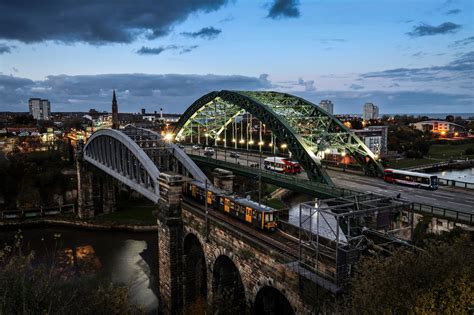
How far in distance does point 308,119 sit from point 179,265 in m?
27.8

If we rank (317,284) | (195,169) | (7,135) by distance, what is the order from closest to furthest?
(317,284) → (195,169) → (7,135)

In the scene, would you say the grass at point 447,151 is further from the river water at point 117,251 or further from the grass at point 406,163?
the river water at point 117,251

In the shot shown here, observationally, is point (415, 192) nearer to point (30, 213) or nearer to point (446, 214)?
point (446, 214)

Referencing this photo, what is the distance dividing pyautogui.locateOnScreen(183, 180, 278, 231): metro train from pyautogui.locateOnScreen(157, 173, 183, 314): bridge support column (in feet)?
9.41

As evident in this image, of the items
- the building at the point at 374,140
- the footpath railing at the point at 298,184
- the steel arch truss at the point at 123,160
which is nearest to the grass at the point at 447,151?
the building at the point at 374,140

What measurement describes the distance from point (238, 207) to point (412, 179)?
23.4m

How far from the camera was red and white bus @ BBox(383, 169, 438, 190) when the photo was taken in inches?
1494

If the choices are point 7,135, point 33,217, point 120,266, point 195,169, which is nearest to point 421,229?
point 195,169

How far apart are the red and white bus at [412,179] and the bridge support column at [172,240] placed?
26005mm

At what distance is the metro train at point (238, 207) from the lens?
24.5 metres

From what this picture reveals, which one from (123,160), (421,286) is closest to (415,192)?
(421,286)

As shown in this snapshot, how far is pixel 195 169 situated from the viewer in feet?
129

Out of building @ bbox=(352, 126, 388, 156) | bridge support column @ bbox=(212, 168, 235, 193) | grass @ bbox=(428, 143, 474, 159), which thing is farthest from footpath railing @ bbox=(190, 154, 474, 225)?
grass @ bbox=(428, 143, 474, 159)

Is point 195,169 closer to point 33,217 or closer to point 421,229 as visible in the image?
point 421,229
